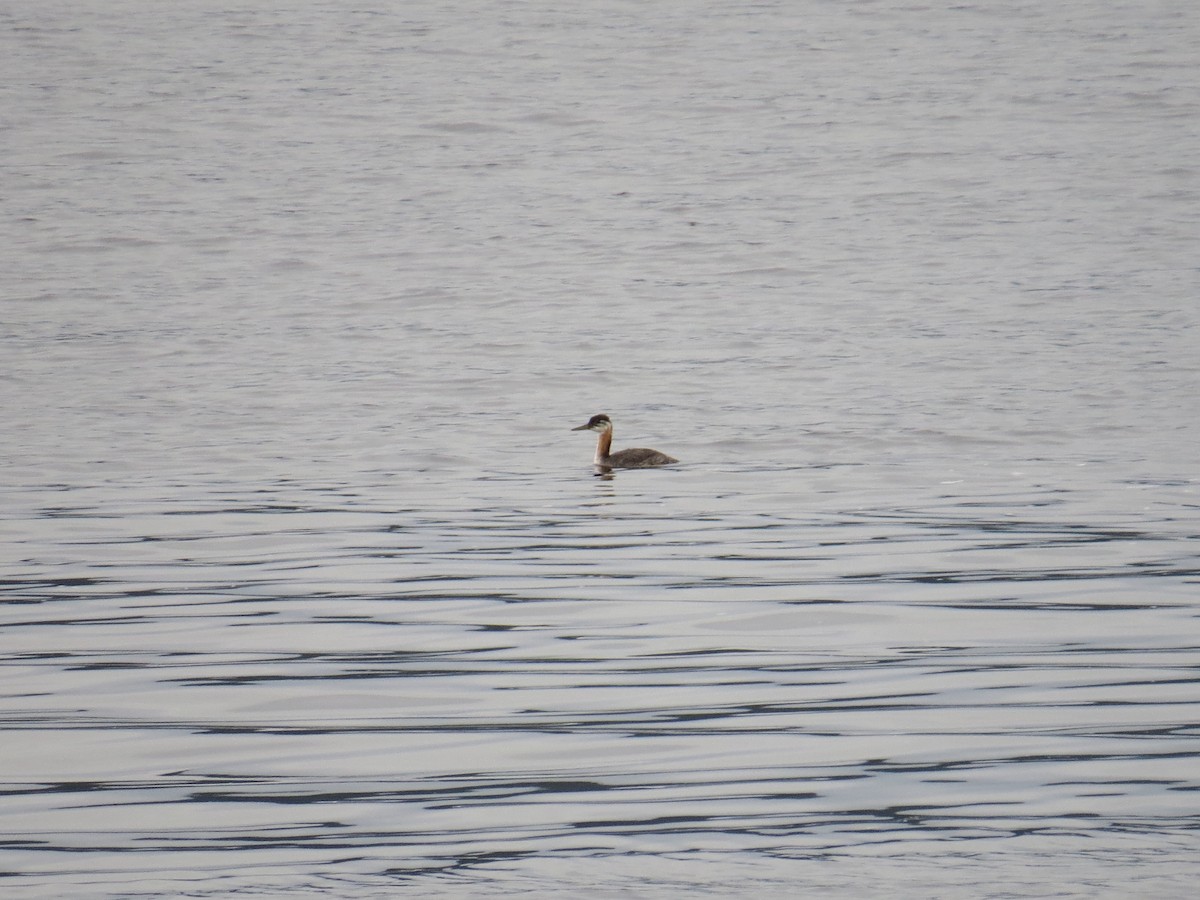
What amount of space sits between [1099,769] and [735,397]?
1709cm

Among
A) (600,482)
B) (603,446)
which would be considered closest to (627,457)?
(603,446)

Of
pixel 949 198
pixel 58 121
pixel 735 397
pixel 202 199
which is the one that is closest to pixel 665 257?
pixel 949 198

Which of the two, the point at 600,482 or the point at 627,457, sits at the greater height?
the point at 627,457

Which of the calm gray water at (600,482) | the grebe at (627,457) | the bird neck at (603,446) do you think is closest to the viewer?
the calm gray water at (600,482)

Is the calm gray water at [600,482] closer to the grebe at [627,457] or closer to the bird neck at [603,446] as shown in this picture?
the grebe at [627,457]

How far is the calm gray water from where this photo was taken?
590 centimetres

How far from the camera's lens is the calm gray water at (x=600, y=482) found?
5.90 meters

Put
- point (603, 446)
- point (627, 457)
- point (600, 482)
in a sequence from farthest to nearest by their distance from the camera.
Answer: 1. point (603, 446)
2. point (627, 457)
3. point (600, 482)

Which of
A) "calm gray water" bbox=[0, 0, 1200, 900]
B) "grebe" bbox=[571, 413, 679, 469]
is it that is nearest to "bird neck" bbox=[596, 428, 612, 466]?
"grebe" bbox=[571, 413, 679, 469]

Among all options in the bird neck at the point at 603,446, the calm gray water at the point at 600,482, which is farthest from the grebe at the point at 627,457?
the calm gray water at the point at 600,482

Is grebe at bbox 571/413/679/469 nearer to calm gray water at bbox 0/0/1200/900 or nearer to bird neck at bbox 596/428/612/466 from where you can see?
bird neck at bbox 596/428/612/466

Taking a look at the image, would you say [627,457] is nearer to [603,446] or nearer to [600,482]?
[603,446]

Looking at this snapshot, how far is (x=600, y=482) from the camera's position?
16406 mm

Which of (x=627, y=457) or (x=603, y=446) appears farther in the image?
(x=603, y=446)
